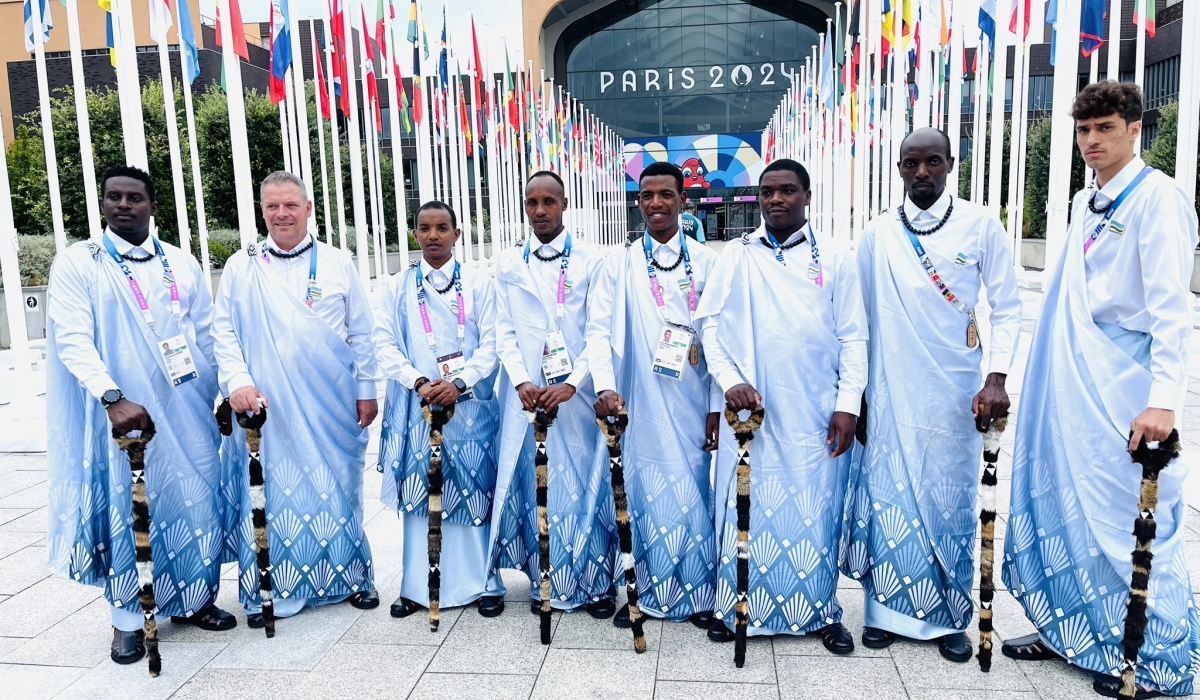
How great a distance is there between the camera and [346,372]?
13.3 feet

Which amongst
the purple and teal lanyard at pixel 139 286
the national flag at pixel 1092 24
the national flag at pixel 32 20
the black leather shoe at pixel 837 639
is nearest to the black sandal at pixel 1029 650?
the black leather shoe at pixel 837 639

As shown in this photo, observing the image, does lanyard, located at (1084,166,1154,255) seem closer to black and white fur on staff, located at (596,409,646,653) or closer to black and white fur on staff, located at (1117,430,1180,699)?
black and white fur on staff, located at (1117,430,1180,699)

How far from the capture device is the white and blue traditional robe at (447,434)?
157 inches

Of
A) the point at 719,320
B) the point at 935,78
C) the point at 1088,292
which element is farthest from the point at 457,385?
the point at 935,78

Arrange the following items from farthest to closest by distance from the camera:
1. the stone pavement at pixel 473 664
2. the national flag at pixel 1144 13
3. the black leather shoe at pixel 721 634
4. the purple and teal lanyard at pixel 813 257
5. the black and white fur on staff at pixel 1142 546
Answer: the national flag at pixel 1144 13 → the black leather shoe at pixel 721 634 → the purple and teal lanyard at pixel 813 257 → the stone pavement at pixel 473 664 → the black and white fur on staff at pixel 1142 546

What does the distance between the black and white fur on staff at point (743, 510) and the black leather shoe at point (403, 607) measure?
1.46 meters

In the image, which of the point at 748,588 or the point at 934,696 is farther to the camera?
the point at 748,588

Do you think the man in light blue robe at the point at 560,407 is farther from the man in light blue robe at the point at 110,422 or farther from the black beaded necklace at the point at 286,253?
the man in light blue robe at the point at 110,422

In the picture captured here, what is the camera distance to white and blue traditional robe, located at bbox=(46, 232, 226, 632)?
3.67m

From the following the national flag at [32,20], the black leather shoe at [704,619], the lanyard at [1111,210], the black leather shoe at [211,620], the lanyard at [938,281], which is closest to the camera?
the lanyard at [1111,210]

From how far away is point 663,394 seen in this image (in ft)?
12.1

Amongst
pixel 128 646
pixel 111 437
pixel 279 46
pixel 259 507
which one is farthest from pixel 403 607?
pixel 279 46

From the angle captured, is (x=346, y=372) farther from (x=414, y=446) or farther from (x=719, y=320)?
(x=719, y=320)

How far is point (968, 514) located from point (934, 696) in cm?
71
